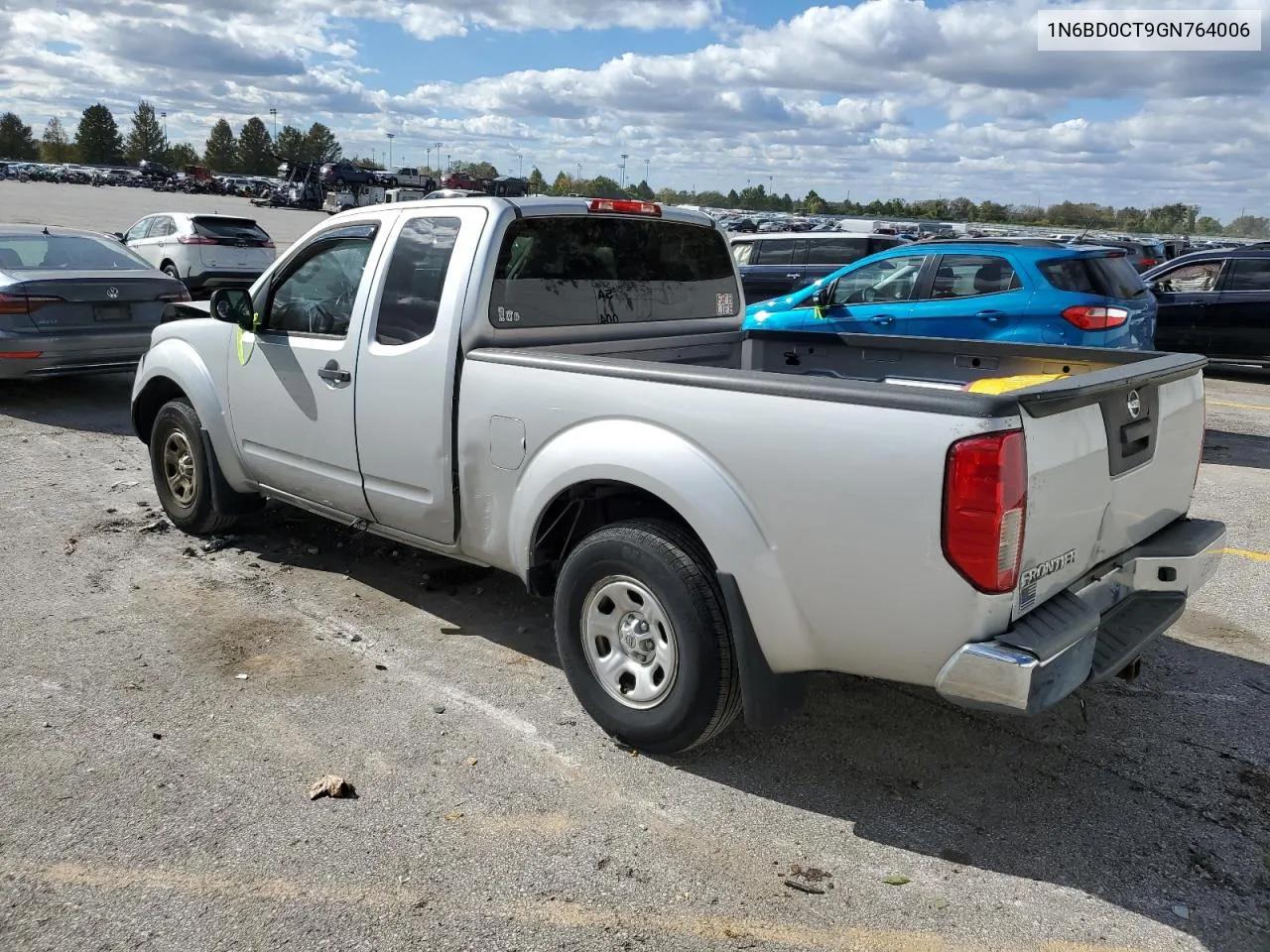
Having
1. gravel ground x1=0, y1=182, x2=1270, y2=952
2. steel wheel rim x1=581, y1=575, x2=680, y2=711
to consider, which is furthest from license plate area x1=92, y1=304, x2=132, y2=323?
steel wheel rim x1=581, y1=575, x2=680, y2=711

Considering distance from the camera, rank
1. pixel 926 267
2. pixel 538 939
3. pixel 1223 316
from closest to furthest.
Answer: pixel 538 939 → pixel 926 267 → pixel 1223 316

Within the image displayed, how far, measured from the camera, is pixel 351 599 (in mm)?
5254

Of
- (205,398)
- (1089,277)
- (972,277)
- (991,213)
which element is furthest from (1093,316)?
(991,213)

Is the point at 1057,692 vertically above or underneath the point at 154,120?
underneath

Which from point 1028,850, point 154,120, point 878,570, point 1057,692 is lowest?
point 1028,850

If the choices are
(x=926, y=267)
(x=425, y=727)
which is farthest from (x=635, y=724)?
(x=926, y=267)

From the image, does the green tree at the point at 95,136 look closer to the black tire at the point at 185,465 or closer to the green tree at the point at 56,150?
the green tree at the point at 56,150

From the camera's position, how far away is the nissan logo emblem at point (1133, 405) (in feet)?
11.2

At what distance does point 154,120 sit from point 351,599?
545 ft

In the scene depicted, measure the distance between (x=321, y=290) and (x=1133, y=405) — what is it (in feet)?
12.0

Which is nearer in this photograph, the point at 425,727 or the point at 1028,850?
the point at 1028,850

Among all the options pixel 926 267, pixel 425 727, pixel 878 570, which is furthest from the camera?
pixel 926 267

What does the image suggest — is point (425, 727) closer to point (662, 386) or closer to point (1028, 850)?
point (662, 386)

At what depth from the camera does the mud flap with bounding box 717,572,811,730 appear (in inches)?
130
